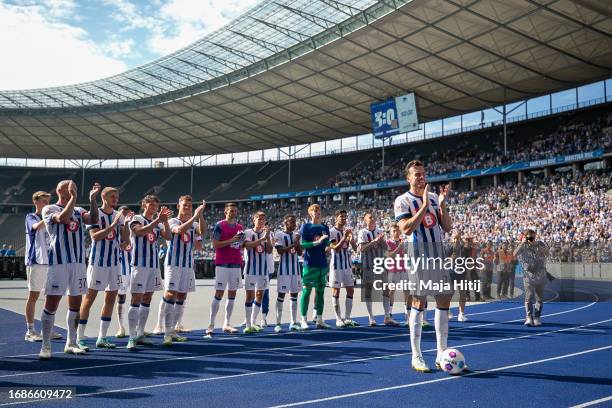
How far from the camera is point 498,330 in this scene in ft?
31.9

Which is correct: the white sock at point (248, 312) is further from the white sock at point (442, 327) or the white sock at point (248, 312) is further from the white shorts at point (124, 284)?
the white sock at point (442, 327)

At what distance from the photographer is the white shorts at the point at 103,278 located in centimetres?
769

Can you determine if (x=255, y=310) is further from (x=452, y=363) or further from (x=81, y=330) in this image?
(x=452, y=363)

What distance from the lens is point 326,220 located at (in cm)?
4578

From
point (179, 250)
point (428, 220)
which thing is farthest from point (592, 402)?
point (179, 250)

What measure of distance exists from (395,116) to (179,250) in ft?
98.4

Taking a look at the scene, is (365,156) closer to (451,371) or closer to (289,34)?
(289,34)

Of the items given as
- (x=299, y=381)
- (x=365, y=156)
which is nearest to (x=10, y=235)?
(x=365, y=156)

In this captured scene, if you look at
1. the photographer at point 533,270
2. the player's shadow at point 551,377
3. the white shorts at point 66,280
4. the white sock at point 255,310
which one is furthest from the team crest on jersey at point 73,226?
the photographer at point 533,270

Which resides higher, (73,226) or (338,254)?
(73,226)

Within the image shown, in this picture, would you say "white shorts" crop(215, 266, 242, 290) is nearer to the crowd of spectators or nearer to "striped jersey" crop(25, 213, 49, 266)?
"striped jersey" crop(25, 213, 49, 266)

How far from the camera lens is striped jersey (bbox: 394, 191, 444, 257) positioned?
236 inches

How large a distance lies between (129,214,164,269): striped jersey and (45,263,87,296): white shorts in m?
0.89

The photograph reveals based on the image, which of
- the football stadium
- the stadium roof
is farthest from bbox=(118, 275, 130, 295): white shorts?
the stadium roof
